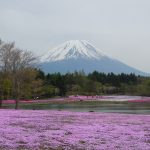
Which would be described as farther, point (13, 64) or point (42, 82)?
point (42, 82)

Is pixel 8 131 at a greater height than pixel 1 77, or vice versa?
pixel 1 77

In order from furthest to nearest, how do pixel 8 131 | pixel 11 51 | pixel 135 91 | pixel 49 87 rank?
pixel 135 91 < pixel 49 87 < pixel 11 51 < pixel 8 131

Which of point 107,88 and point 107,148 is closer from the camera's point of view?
point 107,148

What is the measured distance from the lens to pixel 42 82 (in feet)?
303

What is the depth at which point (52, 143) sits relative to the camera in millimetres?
17500

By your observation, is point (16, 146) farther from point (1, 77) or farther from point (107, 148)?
point (1, 77)

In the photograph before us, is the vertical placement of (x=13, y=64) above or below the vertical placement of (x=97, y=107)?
above

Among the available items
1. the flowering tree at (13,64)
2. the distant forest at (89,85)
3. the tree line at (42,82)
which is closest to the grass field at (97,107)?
the tree line at (42,82)

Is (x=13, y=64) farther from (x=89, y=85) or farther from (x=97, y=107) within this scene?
(x=89, y=85)

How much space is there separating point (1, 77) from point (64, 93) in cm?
6779

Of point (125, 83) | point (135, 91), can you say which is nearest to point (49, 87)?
point (135, 91)

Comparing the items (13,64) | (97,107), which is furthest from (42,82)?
(13,64)

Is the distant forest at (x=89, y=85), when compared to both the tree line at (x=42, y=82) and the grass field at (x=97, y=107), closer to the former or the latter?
the tree line at (x=42, y=82)

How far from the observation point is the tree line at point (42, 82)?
53.3m
